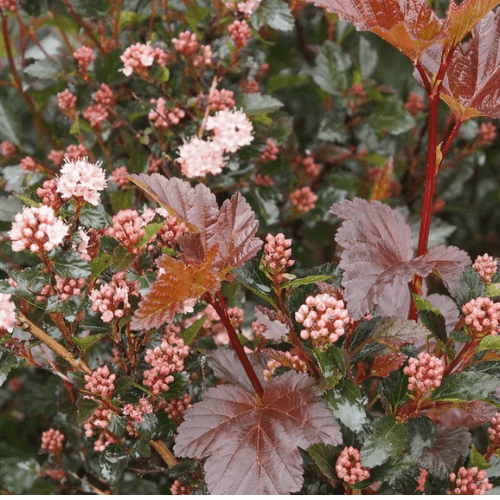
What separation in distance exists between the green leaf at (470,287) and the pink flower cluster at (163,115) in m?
0.59

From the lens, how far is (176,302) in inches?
24.7

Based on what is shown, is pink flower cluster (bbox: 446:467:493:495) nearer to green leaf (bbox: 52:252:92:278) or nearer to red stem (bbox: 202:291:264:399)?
red stem (bbox: 202:291:264:399)

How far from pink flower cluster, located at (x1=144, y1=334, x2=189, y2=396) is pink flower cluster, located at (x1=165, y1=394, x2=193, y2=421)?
0.05 metres

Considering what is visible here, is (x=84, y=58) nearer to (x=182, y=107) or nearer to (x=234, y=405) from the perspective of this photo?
(x=182, y=107)

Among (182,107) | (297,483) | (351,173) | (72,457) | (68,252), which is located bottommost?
(72,457)

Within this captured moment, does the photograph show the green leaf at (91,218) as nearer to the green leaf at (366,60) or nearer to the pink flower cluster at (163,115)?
the pink flower cluster at (163,115)

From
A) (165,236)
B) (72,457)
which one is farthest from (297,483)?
(72,457)

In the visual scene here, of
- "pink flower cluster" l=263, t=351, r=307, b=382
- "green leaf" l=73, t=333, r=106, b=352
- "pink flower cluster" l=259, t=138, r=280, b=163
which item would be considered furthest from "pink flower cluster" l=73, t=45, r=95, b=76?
"pink flower cluster" l=263, t=351, r=307, b=382

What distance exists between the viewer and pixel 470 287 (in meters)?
0.71

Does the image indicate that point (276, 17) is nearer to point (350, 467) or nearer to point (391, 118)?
point (391, 118)

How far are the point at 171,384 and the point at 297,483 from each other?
23 centimetres

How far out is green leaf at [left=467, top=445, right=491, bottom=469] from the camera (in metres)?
0.75

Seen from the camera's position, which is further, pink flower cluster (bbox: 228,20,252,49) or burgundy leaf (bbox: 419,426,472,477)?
pink flower cluster (bbox: 228,20,252,49)

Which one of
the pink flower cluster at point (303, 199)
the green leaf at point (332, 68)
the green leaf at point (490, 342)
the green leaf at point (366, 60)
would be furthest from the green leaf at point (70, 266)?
the green leaf at point (366, 60)
